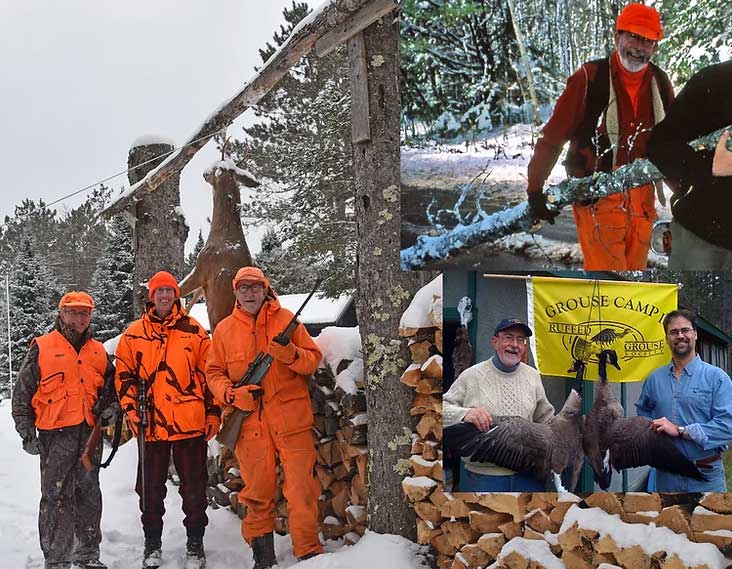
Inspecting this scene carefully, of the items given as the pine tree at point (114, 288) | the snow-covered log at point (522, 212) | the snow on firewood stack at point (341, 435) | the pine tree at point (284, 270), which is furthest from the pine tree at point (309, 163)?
the snow-covered log at point (522, 212)

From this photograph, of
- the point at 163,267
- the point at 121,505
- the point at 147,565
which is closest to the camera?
the point at 147,565

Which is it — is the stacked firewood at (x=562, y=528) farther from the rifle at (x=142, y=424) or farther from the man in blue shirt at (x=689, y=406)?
the rifle at (x=142, y=424)

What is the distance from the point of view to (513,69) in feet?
14.5

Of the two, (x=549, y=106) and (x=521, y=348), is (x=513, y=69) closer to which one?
(x=549, y=106)

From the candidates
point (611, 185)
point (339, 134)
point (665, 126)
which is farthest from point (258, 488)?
point (339, 134)

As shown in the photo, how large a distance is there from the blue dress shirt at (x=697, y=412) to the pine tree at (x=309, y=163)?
9854 millimetres

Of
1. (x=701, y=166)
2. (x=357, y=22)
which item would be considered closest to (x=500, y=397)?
(x=701, y=166)

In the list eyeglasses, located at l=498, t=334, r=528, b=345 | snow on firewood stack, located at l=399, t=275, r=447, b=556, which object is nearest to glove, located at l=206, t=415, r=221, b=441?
snow on firewood stack, located at l=399, t=275, r=447, b=556

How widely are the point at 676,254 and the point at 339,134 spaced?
36.9 ft

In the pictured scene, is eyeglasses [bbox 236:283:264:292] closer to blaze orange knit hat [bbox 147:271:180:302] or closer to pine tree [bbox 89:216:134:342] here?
blaze orange knit hat [bbox 147:271:180:302]

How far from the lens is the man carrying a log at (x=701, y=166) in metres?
4.03

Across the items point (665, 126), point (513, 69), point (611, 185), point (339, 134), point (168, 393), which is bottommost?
point (168, 393)

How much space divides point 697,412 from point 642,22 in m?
2.17

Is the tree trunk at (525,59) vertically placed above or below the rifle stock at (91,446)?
above
